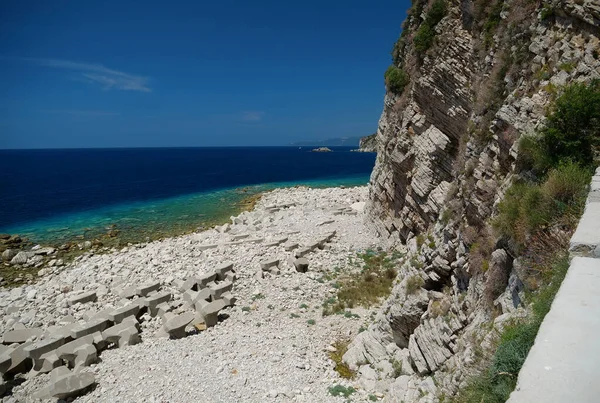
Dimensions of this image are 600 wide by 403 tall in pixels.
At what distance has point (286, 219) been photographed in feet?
94.1

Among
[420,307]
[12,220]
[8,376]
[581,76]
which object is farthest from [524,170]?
[12,220]

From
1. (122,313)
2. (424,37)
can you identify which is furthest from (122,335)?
(424,37)

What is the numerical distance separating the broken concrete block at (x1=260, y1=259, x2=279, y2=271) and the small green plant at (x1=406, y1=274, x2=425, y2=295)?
9.24 m

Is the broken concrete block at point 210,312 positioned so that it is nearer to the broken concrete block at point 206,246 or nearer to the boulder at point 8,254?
the broken concrete block at point 206,246

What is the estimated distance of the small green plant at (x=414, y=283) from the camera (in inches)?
370

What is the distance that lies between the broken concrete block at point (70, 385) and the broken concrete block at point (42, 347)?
7.76 feet

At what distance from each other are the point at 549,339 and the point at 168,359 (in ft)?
35.2

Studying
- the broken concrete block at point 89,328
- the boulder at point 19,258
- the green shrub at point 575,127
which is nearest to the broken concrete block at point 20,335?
the broken concrete block at point 89,328

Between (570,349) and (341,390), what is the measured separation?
7.16 m

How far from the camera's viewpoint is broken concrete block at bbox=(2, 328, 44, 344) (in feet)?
43.5

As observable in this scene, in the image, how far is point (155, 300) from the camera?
14594mm

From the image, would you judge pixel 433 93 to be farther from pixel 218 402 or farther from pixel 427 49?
pixel 218 402

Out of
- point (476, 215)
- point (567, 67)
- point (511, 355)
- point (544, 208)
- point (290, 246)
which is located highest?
point (567, 67)

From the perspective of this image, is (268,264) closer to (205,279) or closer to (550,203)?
(205,279)
